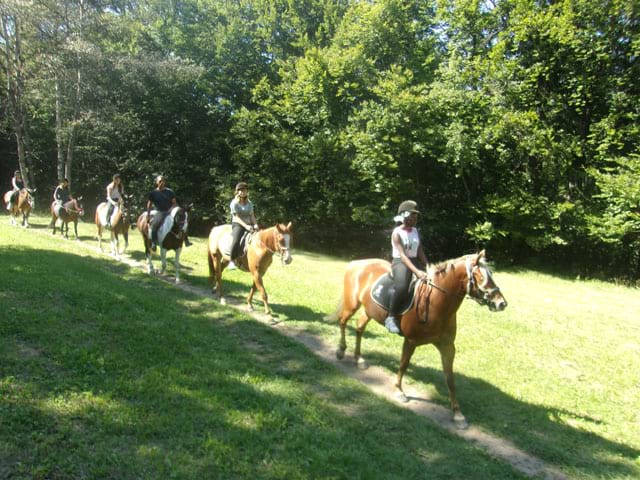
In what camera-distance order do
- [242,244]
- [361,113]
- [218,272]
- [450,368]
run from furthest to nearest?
[361,113] < [218,272] < [242,244] < [450,368]

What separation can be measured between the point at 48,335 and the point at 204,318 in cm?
315

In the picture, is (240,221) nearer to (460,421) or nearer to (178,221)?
(178,221)

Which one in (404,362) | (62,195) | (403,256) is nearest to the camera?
(403,256)

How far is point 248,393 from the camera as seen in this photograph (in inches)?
224

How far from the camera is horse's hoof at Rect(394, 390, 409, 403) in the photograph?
645 cm

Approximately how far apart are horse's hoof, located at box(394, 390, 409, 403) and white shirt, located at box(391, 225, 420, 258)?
2157 millimetres

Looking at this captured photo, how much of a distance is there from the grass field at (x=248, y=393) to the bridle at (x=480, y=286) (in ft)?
6.22

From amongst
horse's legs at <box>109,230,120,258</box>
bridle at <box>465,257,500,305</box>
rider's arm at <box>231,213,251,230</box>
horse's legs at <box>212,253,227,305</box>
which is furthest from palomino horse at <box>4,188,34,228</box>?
bridle at <box>465,257,500,305</box>

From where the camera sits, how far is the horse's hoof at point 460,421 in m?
5.89

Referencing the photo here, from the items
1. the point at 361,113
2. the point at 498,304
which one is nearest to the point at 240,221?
the point at 498,304

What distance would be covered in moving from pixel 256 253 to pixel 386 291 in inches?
160

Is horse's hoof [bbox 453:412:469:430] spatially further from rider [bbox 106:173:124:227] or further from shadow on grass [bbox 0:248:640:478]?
rider [bbox 106:173:124:227]

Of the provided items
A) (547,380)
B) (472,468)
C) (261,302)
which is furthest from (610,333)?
(261,302)

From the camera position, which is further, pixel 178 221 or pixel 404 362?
pixel 178 221
